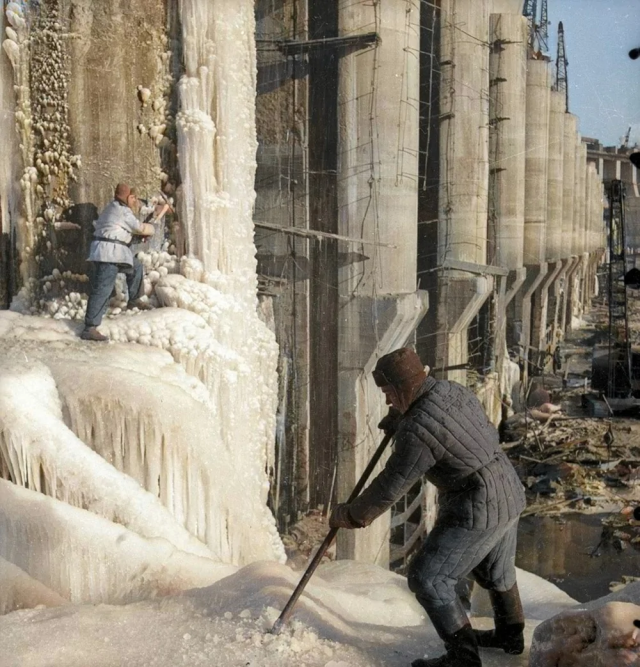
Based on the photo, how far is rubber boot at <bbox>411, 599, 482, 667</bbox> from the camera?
8.20 feet

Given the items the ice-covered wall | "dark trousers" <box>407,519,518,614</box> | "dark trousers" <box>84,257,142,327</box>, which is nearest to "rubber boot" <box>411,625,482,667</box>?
"dark trousers" <box>407,519,518,614</box>

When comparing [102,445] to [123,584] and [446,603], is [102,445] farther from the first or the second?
[446,603]

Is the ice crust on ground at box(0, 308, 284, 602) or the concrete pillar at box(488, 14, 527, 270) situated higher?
the concrete pillar at box(488, 14, 527, 270)

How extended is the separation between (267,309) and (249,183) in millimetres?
1008

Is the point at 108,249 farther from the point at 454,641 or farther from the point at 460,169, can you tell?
the point at 460,169

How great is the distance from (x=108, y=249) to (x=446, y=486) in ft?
7.25

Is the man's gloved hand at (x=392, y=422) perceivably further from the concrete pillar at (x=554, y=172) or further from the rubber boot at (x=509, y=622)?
the concrete pillar at (x=554, y=172)

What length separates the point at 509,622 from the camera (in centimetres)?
277

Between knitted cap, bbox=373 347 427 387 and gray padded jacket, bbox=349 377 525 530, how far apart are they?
0.18 feet

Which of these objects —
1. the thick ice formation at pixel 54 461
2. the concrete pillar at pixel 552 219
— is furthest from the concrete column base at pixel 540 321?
the thick ice formation at pixel 54 461

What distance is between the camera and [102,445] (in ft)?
10.9

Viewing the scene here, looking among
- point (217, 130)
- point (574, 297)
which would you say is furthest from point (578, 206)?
point (217, 130)

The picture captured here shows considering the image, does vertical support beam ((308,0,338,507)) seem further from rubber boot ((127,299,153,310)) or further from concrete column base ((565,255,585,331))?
concrete column base ((565,255,585,331))

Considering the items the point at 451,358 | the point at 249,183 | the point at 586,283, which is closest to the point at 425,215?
the point at 451,358
